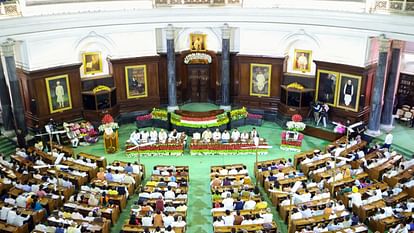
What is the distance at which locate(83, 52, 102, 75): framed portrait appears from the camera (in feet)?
98.4

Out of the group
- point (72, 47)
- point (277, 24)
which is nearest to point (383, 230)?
point (277, 24)

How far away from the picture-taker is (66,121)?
2966cm

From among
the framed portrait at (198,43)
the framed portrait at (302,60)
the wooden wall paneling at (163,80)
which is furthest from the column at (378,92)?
the wooden wall paneling at (163,80)

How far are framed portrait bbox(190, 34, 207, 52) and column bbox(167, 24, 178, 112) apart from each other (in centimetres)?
263

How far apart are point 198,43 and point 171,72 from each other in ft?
11.3

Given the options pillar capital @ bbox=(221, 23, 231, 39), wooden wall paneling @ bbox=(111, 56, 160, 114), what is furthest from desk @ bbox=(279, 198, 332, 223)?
wooden wall paneling @ bbox=(111, 56, 160, 114)

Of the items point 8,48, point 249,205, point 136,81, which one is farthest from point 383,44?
point 8,48

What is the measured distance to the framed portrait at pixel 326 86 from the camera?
29.1 meters

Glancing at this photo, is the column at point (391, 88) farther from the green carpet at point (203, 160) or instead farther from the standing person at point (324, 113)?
the standing person at point (324, 113)

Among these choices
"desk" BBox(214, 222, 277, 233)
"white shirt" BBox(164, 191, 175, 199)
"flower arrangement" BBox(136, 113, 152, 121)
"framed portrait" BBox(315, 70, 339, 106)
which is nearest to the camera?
"desk" BBox(214, 222, 277, 233)

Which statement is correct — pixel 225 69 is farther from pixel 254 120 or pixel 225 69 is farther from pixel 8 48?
pixel 8 48

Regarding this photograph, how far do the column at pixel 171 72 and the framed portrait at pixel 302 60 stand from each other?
8343mm

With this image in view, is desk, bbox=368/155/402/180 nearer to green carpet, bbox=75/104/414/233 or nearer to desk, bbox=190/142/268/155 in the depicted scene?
green carpet, bbox=75/104/414/233

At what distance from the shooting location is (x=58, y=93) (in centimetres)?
2894
